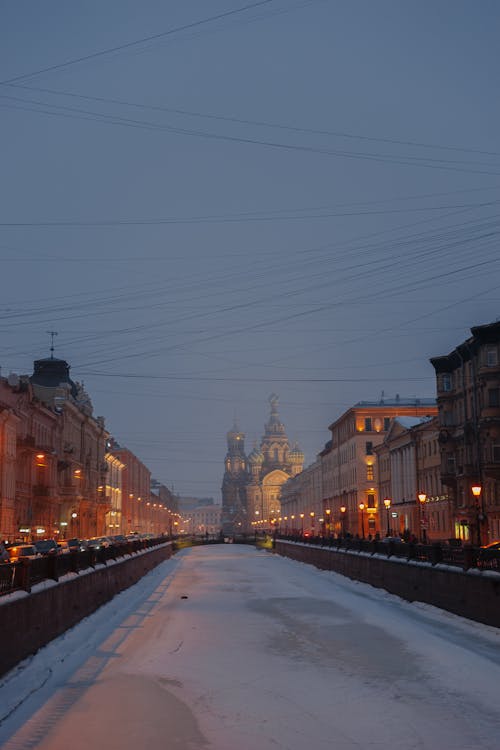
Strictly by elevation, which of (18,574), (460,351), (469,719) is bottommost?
(469,719)

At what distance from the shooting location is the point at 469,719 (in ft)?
61.5

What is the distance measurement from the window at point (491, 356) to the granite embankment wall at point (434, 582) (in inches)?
650

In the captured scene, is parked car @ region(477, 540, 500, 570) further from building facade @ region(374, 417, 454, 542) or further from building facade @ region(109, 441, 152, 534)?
building facade @ region(109, 441, 152, 534)

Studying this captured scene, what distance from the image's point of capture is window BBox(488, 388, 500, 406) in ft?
225

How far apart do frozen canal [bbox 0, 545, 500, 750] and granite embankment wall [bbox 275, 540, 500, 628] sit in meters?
0.66

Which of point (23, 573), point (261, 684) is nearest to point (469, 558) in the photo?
point (261, 684)

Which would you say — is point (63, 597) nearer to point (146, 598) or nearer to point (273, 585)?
point (146, 598)

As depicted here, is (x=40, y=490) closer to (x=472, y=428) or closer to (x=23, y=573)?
(x=472, y=428)

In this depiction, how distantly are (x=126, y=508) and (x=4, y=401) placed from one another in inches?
3852

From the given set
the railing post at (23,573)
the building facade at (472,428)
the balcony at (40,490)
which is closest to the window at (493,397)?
the building facade at (472,428)

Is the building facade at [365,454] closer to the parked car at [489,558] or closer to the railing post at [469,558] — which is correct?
the railing post at [469,558]

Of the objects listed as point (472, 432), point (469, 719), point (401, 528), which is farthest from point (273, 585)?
point (401, 528)

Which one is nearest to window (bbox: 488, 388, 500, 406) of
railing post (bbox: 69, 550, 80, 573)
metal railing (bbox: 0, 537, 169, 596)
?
metal railing (bbox: 0, 537, 169, 596)

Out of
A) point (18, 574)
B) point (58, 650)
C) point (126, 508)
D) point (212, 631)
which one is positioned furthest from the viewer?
point (126, 508)
